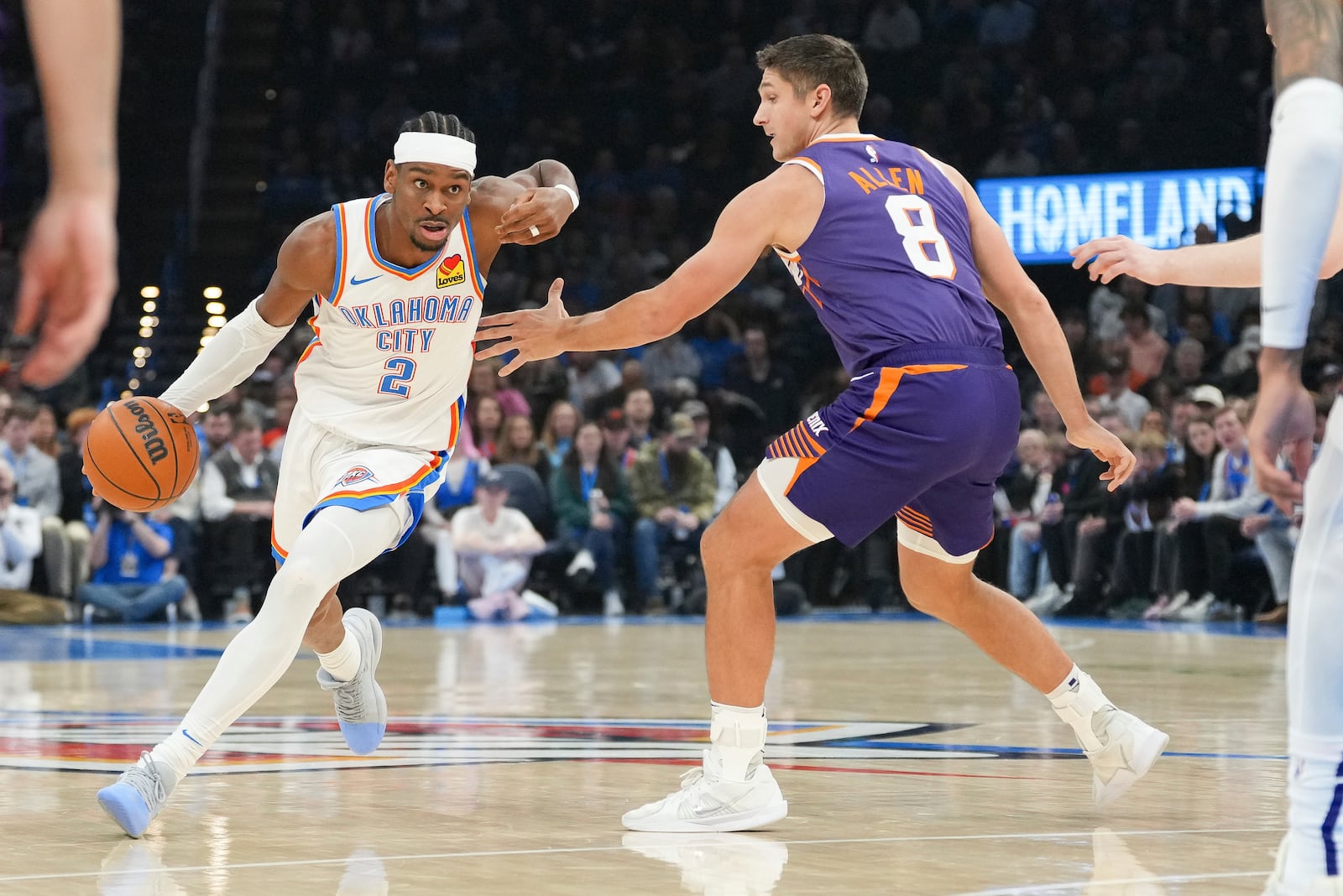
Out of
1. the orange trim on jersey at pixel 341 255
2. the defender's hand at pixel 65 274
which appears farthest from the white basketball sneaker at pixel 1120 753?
the defender's hand at pixel 65 274

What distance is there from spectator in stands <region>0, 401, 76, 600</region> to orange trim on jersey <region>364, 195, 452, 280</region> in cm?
781

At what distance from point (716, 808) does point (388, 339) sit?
1682 millimetres

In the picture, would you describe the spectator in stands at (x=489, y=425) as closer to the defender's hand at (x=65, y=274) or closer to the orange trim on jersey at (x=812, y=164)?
the orange trim on jersey at (x=812, y=164)

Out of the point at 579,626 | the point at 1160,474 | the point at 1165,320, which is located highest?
the point at 1165,320

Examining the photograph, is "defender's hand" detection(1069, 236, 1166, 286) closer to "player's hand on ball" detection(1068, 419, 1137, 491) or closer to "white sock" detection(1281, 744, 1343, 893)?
"player's hand on ball" detection(1068, 419, 1137, 491)

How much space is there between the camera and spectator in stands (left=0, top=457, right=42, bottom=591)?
38.1 feet

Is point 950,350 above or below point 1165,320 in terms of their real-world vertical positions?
below

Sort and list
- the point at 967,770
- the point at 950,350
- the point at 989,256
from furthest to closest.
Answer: the point at 967,770 < the point at 989,256 < the point at 950,350

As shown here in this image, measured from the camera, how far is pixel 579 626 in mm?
11727

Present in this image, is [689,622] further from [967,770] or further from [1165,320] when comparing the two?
[967,770]

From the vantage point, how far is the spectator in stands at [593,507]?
1285 centimetres

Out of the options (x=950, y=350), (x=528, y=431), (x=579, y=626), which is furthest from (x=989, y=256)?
(x=528, y=431)

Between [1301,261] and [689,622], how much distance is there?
9617 millimetres

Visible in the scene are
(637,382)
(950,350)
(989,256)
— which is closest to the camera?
(950,350)
